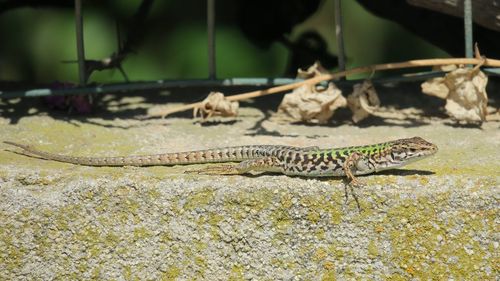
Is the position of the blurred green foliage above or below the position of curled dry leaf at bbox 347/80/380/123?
above

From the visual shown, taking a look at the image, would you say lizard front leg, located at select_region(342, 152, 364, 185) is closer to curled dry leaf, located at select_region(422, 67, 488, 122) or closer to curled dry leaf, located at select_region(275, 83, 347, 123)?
curled dry leaf, located at select_region(275, 83, 347, 123)

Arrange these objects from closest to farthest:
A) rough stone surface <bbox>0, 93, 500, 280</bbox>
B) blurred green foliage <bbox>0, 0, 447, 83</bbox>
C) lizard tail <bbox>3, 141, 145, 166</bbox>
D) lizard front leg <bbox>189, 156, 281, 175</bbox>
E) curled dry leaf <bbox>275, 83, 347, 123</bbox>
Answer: rough stone surface <bbox>0, 93, 500, 280</bbox>
lizard front leg <bbox>189, 156, 281, 175</bbox>
lizard tail <bbox>3, 141, 145, 166</bbox>
curled dry leaf <bbox>275, 83, 347, 123</bbox>
blurred green foliage <bbox>0, 0, 447, 83</bbox>

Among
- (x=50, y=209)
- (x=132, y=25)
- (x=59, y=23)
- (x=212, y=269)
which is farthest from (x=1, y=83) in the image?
(x=212, y=269)

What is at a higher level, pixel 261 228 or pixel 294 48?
pixel 294 48

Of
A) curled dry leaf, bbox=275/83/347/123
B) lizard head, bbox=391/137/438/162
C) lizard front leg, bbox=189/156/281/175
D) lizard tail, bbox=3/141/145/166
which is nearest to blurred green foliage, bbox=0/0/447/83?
curled dry leaf, bbox=275/83/347/123

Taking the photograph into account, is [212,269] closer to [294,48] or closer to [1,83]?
[294,48]

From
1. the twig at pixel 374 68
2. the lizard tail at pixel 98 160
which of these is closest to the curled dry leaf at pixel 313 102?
the twig at pixel 374 68

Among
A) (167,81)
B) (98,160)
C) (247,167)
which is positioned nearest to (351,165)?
(247,167)
